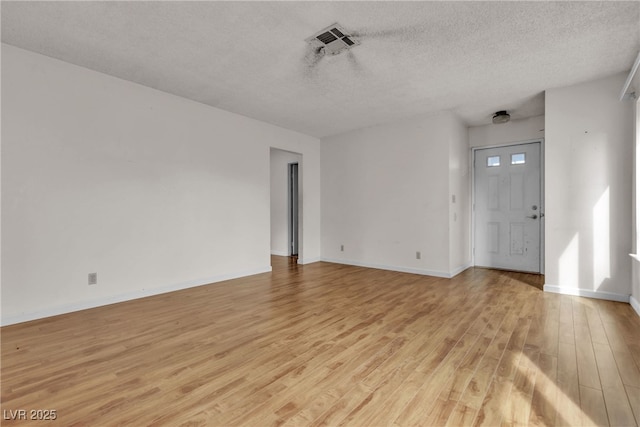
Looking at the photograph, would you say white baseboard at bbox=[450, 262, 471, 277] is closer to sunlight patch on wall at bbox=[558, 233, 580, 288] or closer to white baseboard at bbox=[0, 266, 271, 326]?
sunlight patch on wall at bbox=[558, 233, 580, 288]

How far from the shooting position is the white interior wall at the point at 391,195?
5008 millimetres

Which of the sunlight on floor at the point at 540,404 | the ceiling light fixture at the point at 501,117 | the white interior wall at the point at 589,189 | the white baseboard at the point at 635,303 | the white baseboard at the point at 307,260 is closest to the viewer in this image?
the sunlight on floor at the point at 540,404

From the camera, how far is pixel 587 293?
3729 mm

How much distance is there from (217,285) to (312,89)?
10.2ft

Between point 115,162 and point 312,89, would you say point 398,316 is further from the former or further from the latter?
point 115,162

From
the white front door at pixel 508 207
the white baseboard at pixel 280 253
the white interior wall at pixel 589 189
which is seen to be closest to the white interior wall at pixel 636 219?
the white interior wall at pixel 589 189

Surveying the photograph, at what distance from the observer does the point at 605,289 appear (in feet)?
11.9

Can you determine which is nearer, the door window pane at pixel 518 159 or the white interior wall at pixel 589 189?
the white interior wall at pixel 589 189

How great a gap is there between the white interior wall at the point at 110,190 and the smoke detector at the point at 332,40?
2.36 meters

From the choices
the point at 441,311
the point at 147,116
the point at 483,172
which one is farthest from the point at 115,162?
the point at 483,172

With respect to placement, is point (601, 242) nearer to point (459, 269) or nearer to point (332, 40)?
point (459, 269)

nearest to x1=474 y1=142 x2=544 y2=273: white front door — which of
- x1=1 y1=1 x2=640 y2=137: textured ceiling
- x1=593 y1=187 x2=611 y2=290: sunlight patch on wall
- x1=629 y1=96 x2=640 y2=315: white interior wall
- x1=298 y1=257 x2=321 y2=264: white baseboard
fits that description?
x1=1 y1=1 x2=640 y2=137: textured ceiling

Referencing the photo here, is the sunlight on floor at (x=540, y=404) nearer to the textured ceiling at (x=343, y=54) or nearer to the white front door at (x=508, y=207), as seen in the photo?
the textured ceiling at (x=343, y=54)

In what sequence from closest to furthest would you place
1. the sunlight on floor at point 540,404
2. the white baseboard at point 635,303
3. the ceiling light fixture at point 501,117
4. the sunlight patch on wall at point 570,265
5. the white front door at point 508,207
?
the sunlight on floor at point 540,404, the white baseboard at point 635,303, the sunlight patch on wall at point 570,265, the ceiling light fixture at point 501,117, the white front door at point 508,207
